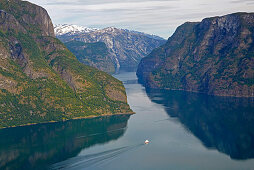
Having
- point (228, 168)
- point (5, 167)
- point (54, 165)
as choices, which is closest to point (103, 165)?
point (54, 165)

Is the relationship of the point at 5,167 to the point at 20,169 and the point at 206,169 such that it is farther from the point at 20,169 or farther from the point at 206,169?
the point at 206,169

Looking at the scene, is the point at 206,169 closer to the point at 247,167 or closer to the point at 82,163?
the point at 247,167

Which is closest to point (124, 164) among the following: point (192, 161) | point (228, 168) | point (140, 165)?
point (140, 165)

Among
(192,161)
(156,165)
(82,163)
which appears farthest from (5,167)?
(192,161)

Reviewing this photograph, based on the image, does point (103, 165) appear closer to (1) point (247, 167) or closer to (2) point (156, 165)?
(2) point (156, 165)

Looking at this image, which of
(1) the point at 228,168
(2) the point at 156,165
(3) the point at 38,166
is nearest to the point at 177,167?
(2) the point at 156,165
